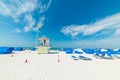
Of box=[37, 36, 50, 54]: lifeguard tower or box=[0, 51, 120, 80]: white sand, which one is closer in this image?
box=[0, 51, 120, 80]: white sand

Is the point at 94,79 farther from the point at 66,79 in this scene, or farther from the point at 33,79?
the point at 33,79

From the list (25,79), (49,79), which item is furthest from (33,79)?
(49,79)

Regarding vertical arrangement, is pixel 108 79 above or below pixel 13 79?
below

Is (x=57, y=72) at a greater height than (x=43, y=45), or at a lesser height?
lesser

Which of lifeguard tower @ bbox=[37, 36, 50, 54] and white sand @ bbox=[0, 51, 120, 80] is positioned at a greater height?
lifeguard tower @ bbox=[37, 36, 50, 54]

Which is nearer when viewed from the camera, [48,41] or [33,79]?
[33,79]

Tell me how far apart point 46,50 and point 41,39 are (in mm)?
3540

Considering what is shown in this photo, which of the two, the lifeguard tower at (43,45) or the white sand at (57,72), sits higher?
the lifeguard tower at (43,45)

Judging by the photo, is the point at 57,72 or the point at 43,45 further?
the point at 43,45

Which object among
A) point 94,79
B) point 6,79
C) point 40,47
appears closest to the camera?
point 6,79

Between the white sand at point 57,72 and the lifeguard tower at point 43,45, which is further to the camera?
the lifeguard tower at point 43,45

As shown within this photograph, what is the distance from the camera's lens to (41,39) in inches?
1095

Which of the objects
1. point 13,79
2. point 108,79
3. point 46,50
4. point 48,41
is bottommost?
point 108,79

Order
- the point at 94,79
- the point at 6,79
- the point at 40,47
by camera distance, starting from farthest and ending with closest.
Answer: the point at 40,47, the point at 94,79, the point at 6,79
